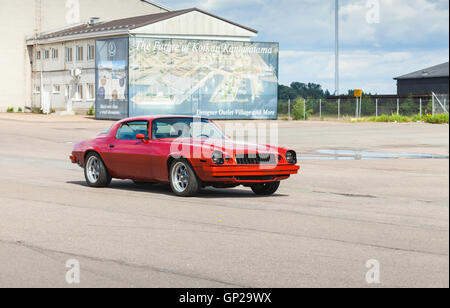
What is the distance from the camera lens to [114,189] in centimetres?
1388

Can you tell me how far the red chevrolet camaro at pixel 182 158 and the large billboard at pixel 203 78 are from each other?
41559 mm

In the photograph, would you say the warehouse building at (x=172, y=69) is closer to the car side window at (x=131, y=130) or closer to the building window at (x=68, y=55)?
the building window at (x=68, y=55)

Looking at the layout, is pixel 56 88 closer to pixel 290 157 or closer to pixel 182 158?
pixel 182 158

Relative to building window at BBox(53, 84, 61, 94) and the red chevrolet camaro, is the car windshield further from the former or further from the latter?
building window at BBox(53, 84, 61, 94)

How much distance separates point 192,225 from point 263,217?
118 centimetres

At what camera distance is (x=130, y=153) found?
1330cm

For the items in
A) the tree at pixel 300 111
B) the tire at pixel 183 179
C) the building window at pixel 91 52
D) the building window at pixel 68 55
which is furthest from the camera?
the building window at pixel 68 55

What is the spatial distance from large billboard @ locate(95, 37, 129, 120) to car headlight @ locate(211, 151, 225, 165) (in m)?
43.9

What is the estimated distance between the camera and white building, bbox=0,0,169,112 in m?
70.6

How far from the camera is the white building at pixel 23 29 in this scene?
7056cm

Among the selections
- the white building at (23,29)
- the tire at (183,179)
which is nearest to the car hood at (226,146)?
the tire at (183,179)
